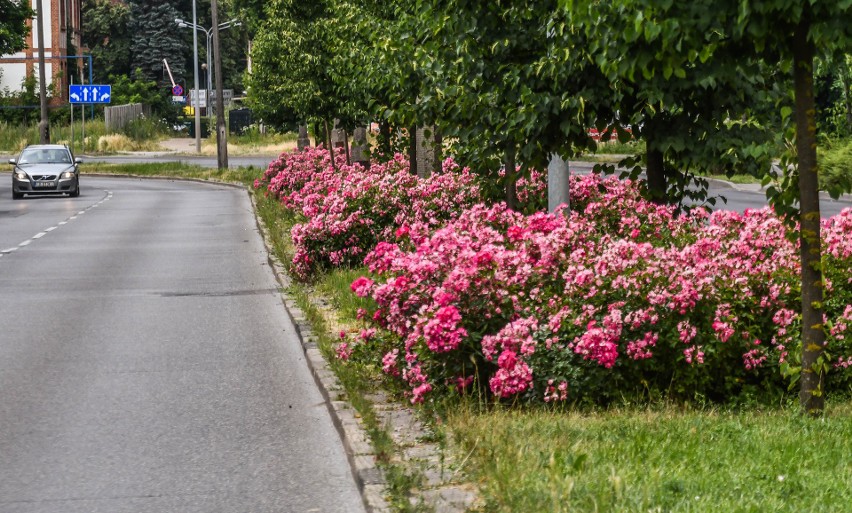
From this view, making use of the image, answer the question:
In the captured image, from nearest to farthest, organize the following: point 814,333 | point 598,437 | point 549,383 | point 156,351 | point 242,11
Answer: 1. point 598,437
2. point 814,333
3. point 549,383
4. point 156,351
5. point 242,11

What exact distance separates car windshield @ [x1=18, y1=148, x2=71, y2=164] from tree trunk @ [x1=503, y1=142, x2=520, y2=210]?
3014 centimetres

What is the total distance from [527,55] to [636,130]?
119cm

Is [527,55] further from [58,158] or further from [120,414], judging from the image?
[58,158]

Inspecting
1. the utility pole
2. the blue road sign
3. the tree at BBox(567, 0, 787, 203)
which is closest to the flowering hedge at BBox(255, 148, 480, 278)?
the tree at BBox(567, 0, 787, 203)

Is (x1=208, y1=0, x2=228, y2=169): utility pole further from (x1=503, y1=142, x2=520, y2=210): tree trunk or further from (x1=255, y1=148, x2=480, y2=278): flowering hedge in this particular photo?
(x1=503, y1=142, x2=520, y2=210): tree trunk

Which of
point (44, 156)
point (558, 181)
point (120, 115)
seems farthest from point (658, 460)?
point (120, 115)

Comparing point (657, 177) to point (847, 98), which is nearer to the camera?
point (657, 177)

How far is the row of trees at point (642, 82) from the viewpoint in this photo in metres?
7.58

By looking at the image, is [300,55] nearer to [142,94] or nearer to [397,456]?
[397,456]

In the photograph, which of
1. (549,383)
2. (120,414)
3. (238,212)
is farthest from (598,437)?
(238,212)

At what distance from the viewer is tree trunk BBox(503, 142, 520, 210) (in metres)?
12.9

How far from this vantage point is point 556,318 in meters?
9.08

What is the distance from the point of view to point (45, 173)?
43.5 m

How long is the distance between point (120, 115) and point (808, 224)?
267 feet
